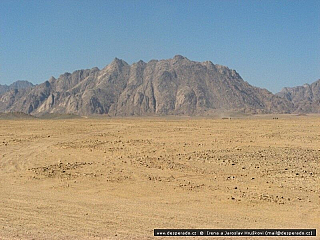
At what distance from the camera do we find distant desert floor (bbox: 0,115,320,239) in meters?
10.4

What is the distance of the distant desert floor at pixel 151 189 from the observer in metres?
10.4

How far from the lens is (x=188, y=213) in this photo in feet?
37.7

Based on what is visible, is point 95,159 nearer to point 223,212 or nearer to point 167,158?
point 167,158

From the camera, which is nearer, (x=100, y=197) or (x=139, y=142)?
(x=100, y=197)

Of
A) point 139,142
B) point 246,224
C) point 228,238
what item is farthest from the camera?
point 139,142

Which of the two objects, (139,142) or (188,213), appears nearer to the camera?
(188,213)

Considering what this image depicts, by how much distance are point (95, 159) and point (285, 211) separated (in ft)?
44.0

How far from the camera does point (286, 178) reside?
16.7m

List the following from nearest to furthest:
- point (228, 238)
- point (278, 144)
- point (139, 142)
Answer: point (228, 238)
point (278, 144)
point (139, 142)

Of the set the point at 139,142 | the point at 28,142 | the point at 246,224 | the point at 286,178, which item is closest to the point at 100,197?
the point at 246,224

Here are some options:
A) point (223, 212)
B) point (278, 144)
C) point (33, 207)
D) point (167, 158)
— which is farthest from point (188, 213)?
point (278, 144)

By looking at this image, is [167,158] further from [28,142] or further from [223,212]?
[28,142]

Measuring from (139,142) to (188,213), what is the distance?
19579 mm

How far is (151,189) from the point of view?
49.4ft
